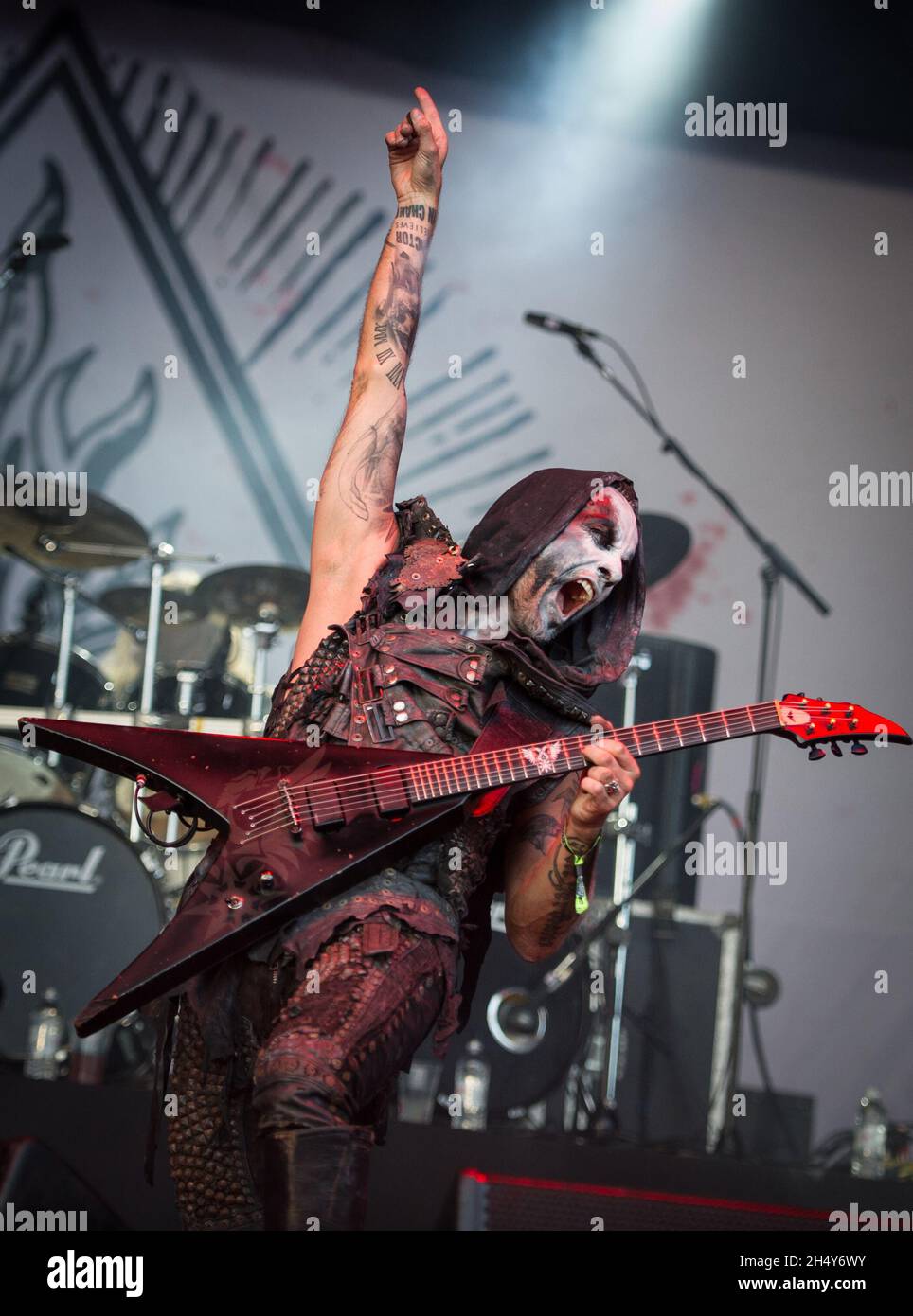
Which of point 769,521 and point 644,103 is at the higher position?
point 644,103

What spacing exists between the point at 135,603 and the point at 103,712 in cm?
66

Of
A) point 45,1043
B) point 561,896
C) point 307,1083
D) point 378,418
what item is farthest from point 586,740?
point 45,1043

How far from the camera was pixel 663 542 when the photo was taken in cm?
535

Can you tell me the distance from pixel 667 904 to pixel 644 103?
12.7 ft

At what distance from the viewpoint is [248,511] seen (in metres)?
6.45

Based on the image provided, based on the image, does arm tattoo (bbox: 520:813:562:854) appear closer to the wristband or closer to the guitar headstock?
the wristband

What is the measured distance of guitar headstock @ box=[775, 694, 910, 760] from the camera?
222 cm

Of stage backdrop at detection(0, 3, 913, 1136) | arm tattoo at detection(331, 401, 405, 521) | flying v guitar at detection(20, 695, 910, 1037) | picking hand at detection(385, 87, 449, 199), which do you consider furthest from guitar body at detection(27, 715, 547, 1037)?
stage backdrop at detection(0, 3, 913, 1136)

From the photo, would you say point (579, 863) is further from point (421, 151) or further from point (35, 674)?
point (35, 674)

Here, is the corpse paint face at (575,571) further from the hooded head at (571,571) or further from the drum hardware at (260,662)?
the drum hardware at (260,662)

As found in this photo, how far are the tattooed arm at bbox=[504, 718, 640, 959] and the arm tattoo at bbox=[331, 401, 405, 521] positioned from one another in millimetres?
690

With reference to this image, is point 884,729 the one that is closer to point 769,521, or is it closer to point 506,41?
point 769,521

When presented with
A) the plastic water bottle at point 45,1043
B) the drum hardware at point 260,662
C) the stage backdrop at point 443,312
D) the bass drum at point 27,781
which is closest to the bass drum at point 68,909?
the plastic water bottle at point 45,1043
